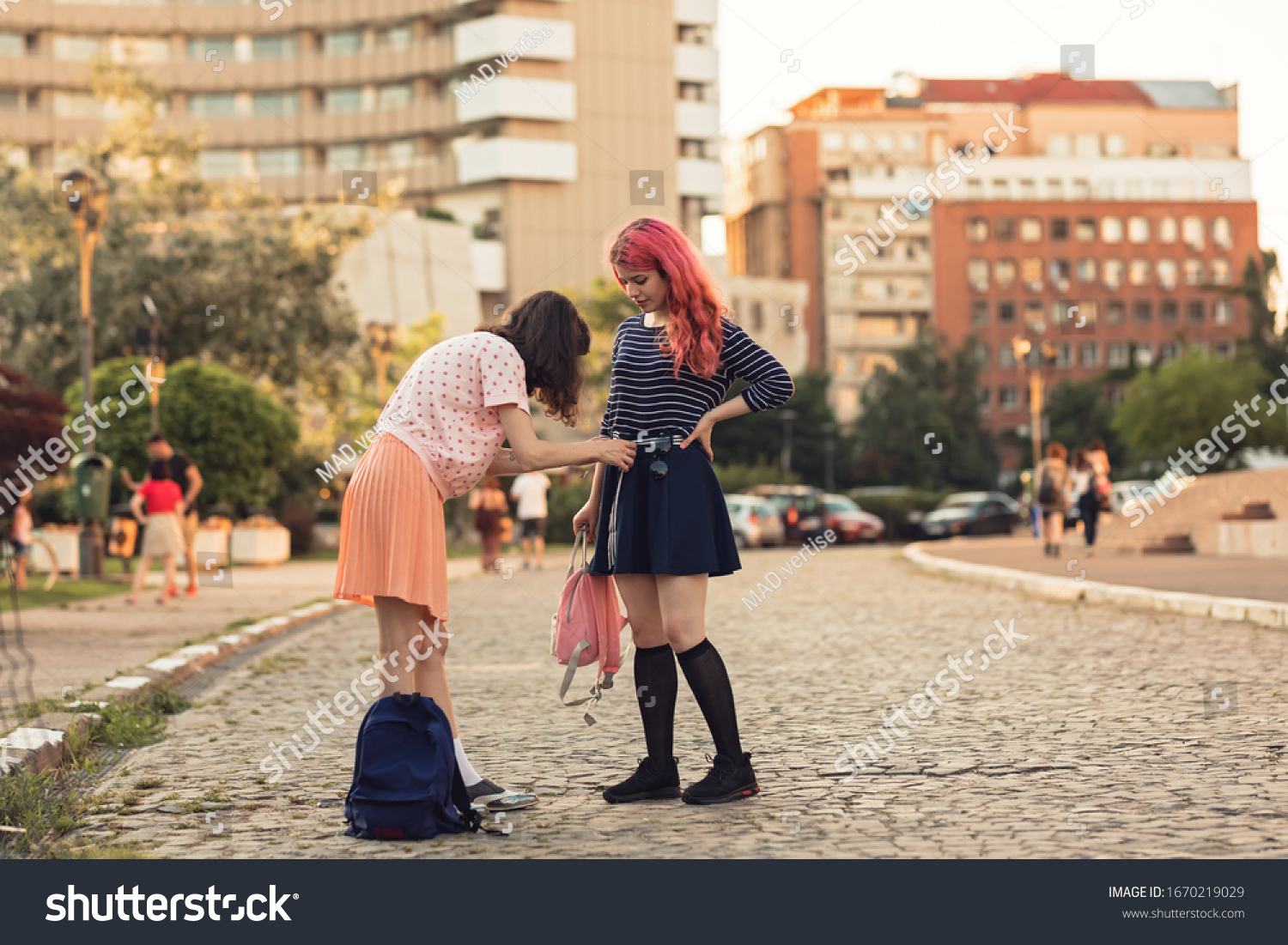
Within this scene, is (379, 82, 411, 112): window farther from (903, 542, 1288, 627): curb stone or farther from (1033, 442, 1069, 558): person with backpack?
(903, 542, 1288, 627): curb stone

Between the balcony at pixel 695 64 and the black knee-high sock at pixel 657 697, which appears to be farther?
the balcony at pixel 695 64

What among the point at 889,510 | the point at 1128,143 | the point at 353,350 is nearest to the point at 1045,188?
the point at 1128,143

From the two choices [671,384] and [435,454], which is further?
[671,384]

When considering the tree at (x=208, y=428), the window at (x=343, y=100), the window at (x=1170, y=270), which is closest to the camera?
the tree at (x=208, y=428)

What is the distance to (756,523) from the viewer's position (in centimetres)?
4041

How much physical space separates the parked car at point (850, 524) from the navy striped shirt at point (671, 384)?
3884 centimetres

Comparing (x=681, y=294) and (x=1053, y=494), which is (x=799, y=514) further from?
(x=681, y=294)

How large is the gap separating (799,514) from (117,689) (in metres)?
35.1

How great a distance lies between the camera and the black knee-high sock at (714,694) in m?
5.39

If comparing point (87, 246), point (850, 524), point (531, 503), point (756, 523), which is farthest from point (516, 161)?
point (87, 246)

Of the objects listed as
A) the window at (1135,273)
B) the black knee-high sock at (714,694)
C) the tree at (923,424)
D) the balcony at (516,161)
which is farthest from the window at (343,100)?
the black knee-high sock at (714,694)

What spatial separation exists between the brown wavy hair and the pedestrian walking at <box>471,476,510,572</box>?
1899cm

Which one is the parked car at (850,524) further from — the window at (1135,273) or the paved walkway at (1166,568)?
the window at (1135,273)
